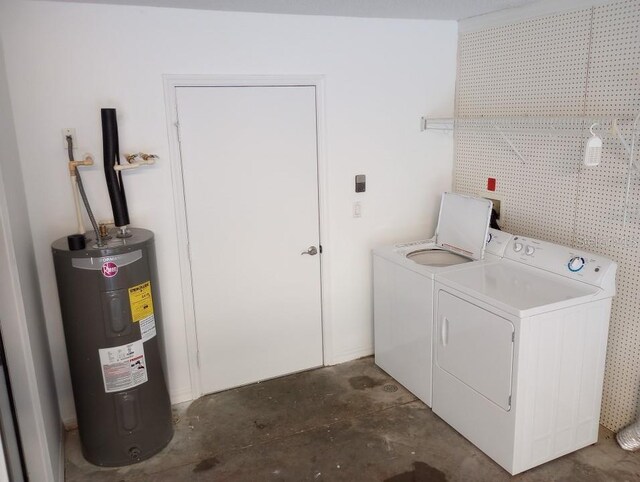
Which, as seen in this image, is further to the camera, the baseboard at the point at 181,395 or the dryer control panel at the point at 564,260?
the baseboard at the point at 181,395

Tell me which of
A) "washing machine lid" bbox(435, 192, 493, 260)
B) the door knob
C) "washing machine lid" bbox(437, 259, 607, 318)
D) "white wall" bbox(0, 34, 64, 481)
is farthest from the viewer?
the door knob

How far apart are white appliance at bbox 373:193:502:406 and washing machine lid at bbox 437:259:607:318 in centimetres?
14

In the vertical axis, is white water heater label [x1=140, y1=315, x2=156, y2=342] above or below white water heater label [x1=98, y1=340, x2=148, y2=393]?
above

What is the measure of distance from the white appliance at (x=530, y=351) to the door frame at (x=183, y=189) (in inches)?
38.1

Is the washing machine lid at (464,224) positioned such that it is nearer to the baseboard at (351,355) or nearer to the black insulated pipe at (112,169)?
the baseboard at (351,355)

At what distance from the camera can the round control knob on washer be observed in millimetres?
2727

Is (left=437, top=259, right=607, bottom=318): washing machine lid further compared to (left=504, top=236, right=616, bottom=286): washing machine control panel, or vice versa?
(left=504, top=236, right=616, bottom=286): washing machine control panel

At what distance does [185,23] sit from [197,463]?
2502mm

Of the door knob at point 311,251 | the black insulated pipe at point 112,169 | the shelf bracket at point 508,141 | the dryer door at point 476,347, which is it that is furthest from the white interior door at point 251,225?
the shelf bracket at point 508,141

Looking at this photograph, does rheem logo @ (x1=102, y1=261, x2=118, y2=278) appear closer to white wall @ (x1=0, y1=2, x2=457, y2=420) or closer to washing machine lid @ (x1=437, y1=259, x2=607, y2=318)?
white wall @ (x1=0, y1=2, x2=457, y2=420)

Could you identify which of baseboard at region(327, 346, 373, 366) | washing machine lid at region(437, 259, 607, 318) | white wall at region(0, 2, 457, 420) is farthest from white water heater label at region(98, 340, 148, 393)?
washing machine lid at region(437, 259, 607, 318)

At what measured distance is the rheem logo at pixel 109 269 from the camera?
257cm

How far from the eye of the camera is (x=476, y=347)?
274 centimetres

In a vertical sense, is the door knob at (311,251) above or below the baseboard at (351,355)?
above
